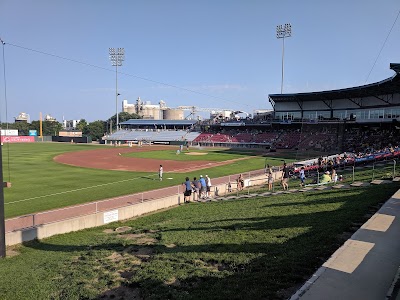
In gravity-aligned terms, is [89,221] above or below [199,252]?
below

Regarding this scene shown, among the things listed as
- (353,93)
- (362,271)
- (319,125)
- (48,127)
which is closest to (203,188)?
(362,271)

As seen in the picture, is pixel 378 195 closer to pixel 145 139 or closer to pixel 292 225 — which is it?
pixel 292 225

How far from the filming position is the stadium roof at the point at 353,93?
44897 millimetres

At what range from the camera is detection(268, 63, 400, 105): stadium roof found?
147ft

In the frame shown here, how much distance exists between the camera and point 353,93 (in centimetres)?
5619

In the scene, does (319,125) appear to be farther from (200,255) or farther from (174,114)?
(174,114)

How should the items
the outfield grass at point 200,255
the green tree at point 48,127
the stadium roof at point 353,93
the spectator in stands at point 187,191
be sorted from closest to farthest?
1. the outfield grass at point 200,255
2. the spectator in stands at point 187,191
3. the stadium roof at point 353,93
4. the green tree at point 48,127

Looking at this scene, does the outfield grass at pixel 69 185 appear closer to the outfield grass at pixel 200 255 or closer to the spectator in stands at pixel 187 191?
the spectator in stands at pixel 187 191

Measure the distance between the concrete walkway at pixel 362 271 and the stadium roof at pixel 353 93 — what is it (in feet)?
116

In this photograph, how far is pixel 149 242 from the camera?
37.3ft

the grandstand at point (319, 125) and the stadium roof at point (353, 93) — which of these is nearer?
the stadium roof at point (353, 93)

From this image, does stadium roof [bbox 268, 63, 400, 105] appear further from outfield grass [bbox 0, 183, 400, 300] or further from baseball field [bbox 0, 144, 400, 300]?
outfield grass [bbox 0, 183, 400, 300]

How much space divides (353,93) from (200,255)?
55.6 meters

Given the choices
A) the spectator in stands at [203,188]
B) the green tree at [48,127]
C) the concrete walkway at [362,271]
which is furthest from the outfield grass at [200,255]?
the green tree at [48,127]
